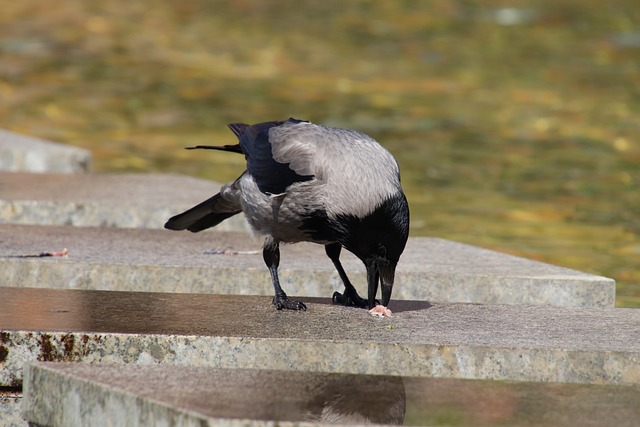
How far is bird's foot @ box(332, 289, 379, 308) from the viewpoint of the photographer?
A: 5.96 meters

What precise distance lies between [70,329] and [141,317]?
0.46m

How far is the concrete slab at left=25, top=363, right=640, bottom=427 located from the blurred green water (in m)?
3.77

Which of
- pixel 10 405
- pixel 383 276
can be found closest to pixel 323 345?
pixel 383 276

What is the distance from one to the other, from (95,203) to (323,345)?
384 centimetres

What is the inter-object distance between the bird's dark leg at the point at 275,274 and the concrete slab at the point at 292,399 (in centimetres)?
114

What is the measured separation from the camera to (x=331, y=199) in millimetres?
5402

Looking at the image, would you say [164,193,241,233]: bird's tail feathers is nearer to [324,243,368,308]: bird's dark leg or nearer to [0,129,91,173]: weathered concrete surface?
[324,243,368,308]: bird's dark leg

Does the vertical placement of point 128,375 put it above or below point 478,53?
below

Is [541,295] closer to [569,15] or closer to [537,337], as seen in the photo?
[537,337]

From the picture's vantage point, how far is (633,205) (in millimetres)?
11992

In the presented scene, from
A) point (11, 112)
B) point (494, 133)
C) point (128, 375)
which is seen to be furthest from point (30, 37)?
point (128, 375)

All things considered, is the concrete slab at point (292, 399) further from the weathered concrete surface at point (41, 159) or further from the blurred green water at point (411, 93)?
the weathered concrete surface at point (41, 159)

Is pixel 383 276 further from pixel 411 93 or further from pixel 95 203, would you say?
pixel 411 93

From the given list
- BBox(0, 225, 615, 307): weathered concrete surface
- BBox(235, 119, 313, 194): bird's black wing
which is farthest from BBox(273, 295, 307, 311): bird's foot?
BBox(0, 225, 615, 307): weathered concrete surface
